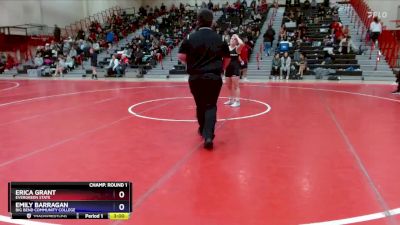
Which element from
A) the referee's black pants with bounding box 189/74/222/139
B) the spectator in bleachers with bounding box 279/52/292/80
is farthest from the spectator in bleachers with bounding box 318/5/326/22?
the referee's black pants with bounding box 189/74/222/139

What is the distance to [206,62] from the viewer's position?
571 cm

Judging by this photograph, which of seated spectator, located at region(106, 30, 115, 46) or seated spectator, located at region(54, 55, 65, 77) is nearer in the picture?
seated spectator, located at region(54, 55, 65, 77)

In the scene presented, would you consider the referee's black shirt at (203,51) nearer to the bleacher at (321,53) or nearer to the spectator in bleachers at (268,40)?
the bleacher at (321,53)

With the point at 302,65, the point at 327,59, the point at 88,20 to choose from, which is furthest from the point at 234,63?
the point at 88,20

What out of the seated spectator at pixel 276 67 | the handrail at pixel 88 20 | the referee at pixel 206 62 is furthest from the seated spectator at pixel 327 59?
the handrail at pixel 88 20

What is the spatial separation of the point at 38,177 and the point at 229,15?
24.9 metres
